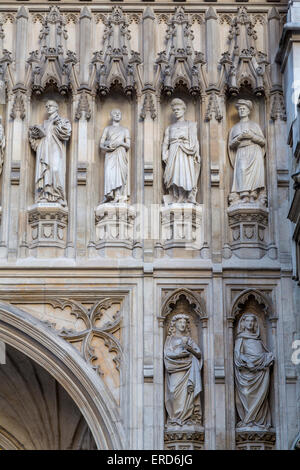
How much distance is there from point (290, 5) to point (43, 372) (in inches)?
240

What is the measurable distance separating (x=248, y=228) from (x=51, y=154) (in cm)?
286

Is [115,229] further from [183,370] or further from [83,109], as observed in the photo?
[183,370]

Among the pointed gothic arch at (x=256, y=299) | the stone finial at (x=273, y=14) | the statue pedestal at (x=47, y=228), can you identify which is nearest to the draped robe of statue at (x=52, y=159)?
the statue pedestal at (x=47, y=228)

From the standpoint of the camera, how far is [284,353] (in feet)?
54.2

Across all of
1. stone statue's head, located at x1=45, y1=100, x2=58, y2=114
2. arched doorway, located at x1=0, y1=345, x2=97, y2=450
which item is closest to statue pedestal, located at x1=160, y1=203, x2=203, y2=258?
stone statue's head, located at x1=45, y1=100, x2=58, y2=114

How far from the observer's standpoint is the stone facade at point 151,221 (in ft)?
53.6

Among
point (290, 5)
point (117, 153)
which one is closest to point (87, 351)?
point (117, 153)

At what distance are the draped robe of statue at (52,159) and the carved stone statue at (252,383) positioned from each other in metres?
3.17

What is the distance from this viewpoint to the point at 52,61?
17844 millimetres

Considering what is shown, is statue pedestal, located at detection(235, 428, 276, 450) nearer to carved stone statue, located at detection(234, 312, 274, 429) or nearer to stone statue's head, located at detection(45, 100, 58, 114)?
carved stone statue, located at detection(234, 312, 274, 429)

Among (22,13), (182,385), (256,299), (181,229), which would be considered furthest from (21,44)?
(182,385)

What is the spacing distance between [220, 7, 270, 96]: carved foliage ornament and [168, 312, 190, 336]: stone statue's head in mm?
3298

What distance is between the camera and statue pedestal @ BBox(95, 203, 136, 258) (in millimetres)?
17031
